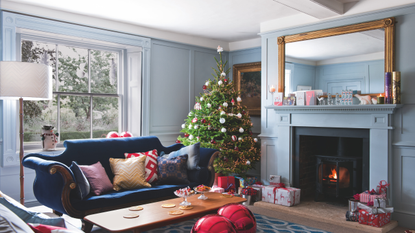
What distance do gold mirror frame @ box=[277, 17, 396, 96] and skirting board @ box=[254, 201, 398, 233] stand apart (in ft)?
4.90

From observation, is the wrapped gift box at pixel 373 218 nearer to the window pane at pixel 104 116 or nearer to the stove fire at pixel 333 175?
the stove fire at pixel 333 175

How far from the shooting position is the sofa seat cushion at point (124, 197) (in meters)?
3.04

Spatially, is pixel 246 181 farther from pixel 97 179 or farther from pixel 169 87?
pixel 97 179

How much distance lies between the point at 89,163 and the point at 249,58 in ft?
11.9

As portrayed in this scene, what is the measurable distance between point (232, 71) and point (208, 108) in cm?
163

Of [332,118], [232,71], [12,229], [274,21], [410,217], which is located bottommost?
[410,217]

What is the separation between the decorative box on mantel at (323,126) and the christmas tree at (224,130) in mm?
293

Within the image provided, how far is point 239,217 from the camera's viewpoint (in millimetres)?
2561

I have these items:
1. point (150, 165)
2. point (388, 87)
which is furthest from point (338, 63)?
point (150, 165)

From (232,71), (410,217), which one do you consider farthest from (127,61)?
(410,217)

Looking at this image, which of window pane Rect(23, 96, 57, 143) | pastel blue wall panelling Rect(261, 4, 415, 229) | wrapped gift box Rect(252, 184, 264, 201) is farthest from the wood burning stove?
window pane Rect(23, 96, 57, 143)

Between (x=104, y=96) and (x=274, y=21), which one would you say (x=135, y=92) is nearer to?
(x=104, y=96)

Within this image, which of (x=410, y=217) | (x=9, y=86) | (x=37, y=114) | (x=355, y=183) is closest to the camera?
(x=9, y=86)

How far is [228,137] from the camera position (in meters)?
4.80
